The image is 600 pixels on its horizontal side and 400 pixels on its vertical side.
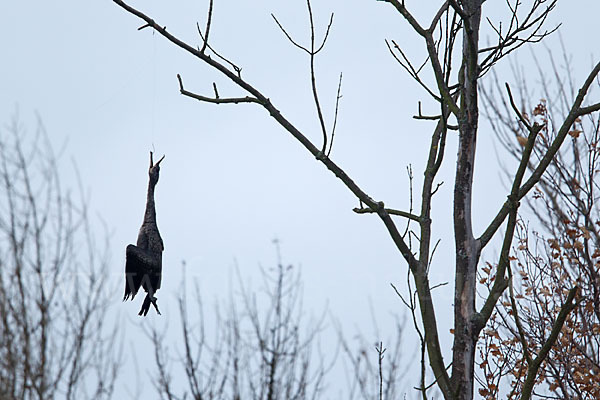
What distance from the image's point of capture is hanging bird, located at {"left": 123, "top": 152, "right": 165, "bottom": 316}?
2.51 metres

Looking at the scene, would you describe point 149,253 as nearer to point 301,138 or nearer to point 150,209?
point 150,209

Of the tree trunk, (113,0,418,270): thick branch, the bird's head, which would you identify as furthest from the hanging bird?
the tree trunk

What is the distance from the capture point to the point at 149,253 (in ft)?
8.24

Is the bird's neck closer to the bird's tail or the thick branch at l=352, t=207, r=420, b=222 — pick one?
the bird's tail

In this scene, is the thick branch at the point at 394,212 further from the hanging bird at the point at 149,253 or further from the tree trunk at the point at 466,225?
the hanging bird at the point at 149,253

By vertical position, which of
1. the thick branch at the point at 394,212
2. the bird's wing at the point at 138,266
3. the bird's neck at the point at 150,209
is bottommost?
the bird's wing at the point at 138,266

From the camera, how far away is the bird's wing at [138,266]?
2.51 m

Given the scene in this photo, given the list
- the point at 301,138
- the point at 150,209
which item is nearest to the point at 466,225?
the point at 301,138

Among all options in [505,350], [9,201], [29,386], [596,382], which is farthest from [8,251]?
Answer: [596,382]

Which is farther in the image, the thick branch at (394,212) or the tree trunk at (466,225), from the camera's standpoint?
the thick branch at (394,212)

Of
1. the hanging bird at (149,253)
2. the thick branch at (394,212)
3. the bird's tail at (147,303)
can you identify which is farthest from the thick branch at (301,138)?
the bird's tail at (147,303)

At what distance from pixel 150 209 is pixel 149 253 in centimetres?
14

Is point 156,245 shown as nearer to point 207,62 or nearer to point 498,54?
point 207,62

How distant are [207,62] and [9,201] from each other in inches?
161
